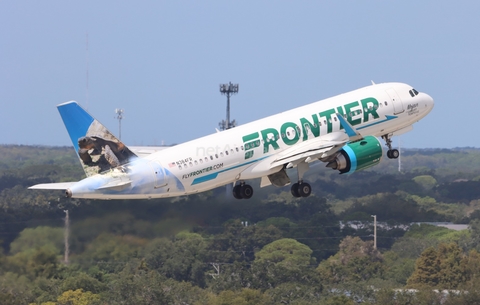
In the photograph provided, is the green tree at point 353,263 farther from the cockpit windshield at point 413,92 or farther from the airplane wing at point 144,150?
the airplane wing at point 144,150

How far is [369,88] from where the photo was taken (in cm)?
6500

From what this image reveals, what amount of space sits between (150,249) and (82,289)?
33.4m

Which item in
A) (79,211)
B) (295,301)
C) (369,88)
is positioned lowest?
(295,301)

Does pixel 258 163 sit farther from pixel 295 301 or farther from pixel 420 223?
pixel 420 223

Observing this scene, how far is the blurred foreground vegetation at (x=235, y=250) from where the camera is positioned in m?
68.6

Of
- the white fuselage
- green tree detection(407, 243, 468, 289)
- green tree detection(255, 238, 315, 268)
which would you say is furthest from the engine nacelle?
green tree detection(255, 238, 315, 268)

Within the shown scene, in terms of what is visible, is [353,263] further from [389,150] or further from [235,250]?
[389,150]

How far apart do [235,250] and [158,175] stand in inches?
3442

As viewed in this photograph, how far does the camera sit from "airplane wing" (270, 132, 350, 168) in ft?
196

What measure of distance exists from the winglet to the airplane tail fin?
1222cm

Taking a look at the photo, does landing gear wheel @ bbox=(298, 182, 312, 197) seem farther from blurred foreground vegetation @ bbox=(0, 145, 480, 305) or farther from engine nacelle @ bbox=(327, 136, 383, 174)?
blurred foreground vegetation @ bbox=(0, 145, 480, 305)

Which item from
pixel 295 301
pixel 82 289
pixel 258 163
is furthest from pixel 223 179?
pixel 295 301

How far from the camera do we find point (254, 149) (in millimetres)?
58875

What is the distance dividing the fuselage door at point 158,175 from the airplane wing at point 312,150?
23.8ft
